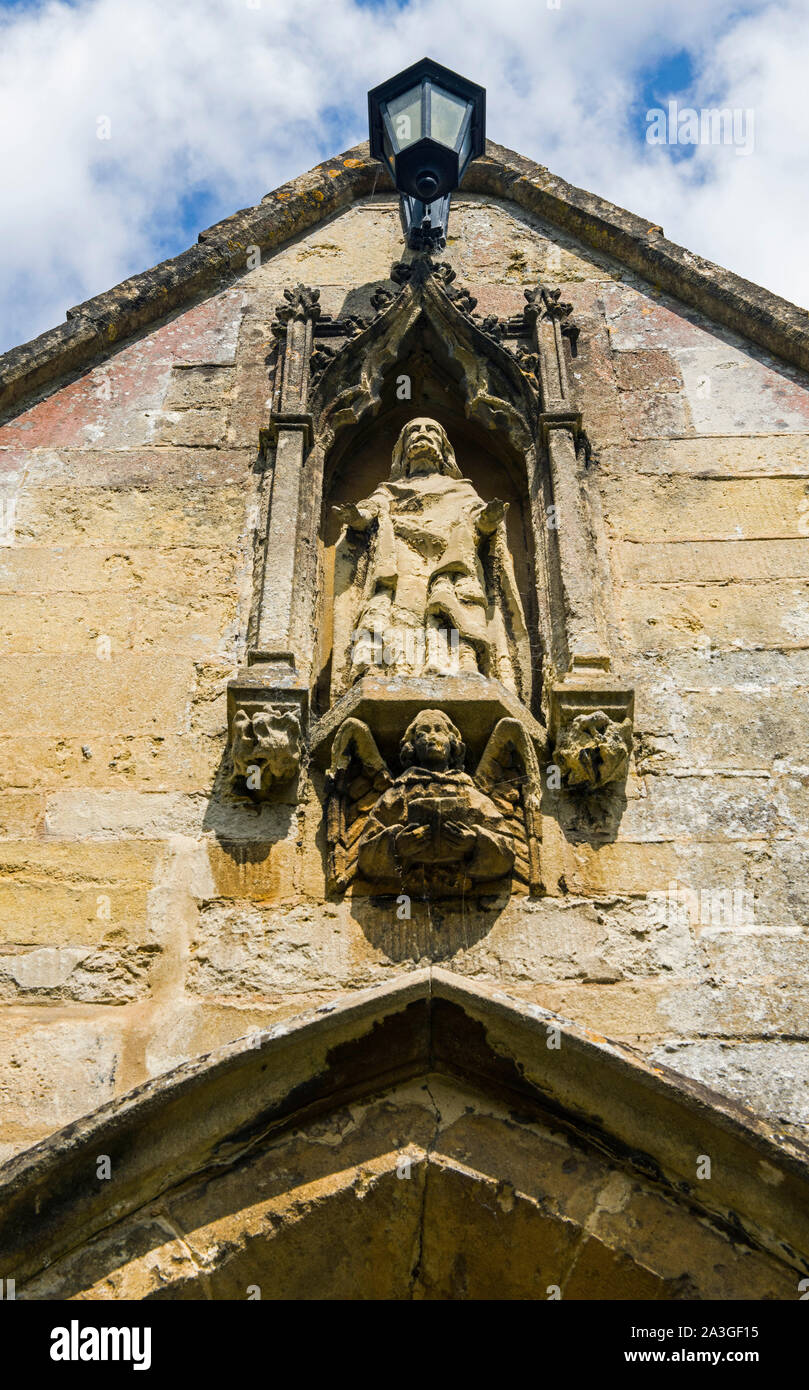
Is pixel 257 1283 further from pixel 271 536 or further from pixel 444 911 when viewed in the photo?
pixel 271 536

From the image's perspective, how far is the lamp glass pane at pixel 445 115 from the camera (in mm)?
7309

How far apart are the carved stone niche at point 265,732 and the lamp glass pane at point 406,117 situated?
3.80m

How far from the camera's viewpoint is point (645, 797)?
4.99 metres

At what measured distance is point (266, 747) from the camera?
4852 mm

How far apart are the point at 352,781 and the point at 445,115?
14.2ft

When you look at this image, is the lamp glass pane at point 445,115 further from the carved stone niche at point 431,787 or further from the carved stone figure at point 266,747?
the carved stone figure at point 266,747

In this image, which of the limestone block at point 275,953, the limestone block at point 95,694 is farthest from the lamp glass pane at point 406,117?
the limestone block at point 275,953

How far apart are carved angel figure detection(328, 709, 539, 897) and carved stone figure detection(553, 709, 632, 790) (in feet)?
0.42

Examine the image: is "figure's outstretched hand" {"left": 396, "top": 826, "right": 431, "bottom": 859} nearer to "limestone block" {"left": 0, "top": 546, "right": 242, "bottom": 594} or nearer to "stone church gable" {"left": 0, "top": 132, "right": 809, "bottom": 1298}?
"stone church gable" {"left": 0, "top": 132, "right": 809, "bottom": 1298}

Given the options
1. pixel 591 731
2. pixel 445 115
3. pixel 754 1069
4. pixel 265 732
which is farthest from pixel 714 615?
pixel 445 115

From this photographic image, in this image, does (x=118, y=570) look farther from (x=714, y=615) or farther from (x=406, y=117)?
(x=406, y=117)
